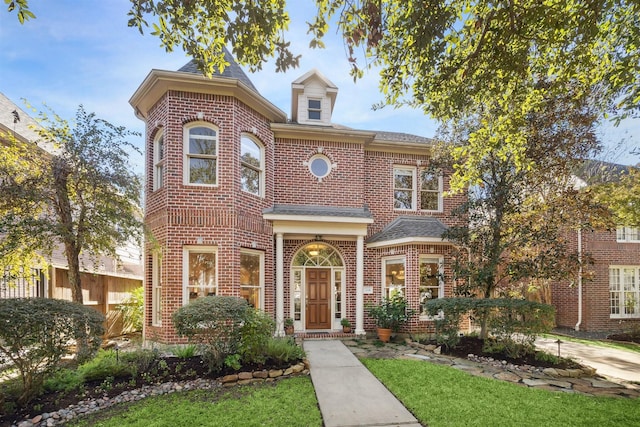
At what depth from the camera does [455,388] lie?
5625 mm

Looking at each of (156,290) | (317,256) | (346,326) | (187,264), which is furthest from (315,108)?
(156,290)

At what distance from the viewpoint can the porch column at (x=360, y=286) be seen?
34.1 feet

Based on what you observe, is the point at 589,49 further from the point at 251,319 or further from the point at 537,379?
the point at 251,319

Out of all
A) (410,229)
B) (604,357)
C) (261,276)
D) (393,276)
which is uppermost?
(410,229)

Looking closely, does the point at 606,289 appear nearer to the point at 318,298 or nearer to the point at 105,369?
the point at 318,298

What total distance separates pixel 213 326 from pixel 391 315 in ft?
18.4

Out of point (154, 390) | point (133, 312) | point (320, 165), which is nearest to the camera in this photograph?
point (154, 390)

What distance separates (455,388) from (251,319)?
3.83 meters

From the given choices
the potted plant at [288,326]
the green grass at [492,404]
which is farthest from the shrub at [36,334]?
the potted plant at [288,326]

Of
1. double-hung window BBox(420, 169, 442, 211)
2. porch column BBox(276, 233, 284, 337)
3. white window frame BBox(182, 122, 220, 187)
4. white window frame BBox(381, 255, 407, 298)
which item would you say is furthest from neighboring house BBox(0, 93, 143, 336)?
double-hung window BBox(420, 169, 442, 211)

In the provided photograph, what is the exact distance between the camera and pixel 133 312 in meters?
11.0

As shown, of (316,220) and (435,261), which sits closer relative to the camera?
(316,220)

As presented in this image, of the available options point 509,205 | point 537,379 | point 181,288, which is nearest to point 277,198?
point 181,288

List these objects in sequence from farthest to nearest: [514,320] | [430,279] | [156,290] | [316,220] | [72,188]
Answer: [430,279]
[316,220]
[156,290]
[514,320]
[72,188]
